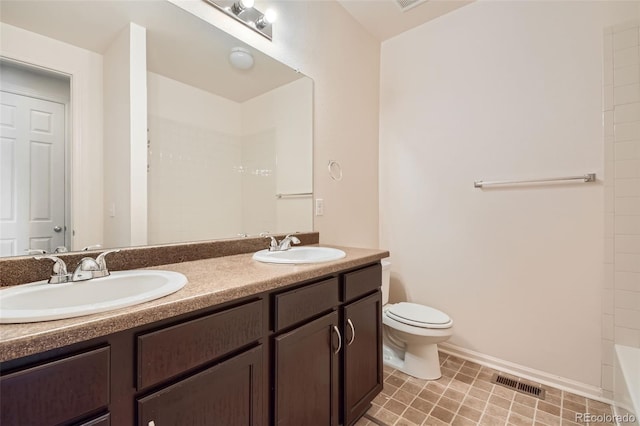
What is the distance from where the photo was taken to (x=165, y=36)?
4.08 ft

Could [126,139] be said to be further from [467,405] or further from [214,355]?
[467,405]

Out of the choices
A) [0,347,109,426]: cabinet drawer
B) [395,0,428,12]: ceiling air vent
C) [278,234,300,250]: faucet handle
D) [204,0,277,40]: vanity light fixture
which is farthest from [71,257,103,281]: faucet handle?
[395,0,428,12]: ceiling air vent

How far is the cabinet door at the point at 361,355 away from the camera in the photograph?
127 cm

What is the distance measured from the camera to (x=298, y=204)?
186cm

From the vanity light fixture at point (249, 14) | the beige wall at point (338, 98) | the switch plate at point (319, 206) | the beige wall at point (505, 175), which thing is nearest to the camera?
Answer: the vanity light fixture at point (249, 14)

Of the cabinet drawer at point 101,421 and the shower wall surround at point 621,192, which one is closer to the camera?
the cabinet drawer at point 101,421

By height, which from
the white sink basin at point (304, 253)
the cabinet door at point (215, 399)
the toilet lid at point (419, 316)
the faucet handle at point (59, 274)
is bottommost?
the toilet lid at point (419, 316)

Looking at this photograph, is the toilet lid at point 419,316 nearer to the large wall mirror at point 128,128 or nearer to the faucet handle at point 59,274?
the large wall mirror at point 128,128

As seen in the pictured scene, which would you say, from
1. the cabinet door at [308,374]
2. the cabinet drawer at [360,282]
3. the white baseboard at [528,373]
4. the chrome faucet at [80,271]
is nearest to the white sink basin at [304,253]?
the cabinet drawer at [360,282]

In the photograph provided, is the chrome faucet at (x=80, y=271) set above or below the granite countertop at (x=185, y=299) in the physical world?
above

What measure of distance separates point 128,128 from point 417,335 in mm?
1848

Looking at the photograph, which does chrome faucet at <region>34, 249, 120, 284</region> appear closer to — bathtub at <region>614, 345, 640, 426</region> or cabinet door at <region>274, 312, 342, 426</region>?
cabinet door at <region>274, 312, 342, 426</region>

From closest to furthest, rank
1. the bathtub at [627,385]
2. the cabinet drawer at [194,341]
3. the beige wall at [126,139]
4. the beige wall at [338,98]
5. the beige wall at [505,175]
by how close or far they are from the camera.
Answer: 1. the cabinet drawer at [194,341]
2. the beige wall at [126,139]
3. the bathtub at [627,385]
4. the beige wall at [505,175]
5. the beige wall at [338,98]

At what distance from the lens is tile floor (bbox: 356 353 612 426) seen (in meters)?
1.45
